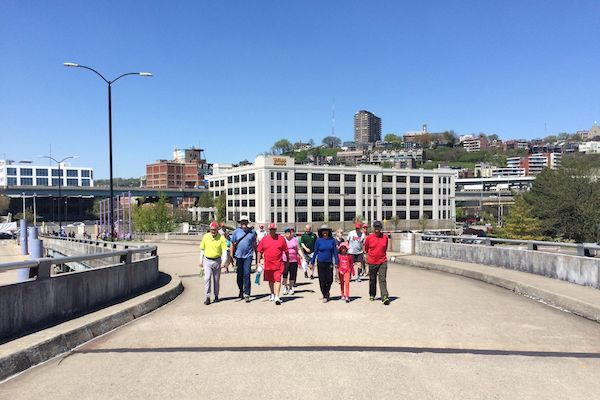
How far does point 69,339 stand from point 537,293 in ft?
31.0

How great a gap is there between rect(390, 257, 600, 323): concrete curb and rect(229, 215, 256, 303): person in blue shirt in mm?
6363

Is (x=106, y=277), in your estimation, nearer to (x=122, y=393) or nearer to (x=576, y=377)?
(x=122, y=393)

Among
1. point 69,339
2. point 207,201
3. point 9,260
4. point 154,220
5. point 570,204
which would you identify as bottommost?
point 9,260

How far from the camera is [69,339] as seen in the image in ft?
22.5

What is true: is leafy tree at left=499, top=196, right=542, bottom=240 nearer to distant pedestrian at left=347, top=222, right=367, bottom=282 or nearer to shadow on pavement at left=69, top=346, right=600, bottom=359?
distant pedestrian at left=347, top=222, right=367, bottom=282

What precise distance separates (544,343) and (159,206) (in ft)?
249

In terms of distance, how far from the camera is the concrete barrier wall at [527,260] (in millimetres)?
11348

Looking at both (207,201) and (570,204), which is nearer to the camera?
(570,204)

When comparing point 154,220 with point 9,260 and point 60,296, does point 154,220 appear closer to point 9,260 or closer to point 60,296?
point 9,260

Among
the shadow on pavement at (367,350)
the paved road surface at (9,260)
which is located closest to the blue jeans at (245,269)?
the shadow on pavement at (367,350)

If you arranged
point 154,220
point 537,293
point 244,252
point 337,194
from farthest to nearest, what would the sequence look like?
point 337,194, point 154,220, point 537,293, point 244,252

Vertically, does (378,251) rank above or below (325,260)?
above

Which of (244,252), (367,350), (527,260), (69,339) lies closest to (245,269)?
(244,252)

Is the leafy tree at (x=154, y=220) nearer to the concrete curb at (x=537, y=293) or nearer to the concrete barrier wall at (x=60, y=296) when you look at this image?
the concrete curb at (x=537, y=293)
